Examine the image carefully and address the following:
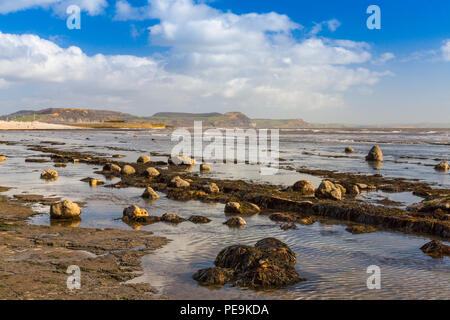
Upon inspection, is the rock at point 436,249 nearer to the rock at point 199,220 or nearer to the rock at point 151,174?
the rock at point 199,220

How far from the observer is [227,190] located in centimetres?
2236

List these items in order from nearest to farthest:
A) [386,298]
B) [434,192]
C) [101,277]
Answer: [386,298] → [101,277] → [434,192]

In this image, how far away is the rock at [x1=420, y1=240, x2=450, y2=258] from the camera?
11.8m

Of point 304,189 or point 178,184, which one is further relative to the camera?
point 178,184

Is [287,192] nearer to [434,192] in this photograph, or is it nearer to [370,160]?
[434,192]

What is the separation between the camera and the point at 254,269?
31.4 feet

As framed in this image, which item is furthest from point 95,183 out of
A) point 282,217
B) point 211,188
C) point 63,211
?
point 282,217

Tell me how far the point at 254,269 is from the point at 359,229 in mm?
6749

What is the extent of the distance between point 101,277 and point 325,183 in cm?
1388

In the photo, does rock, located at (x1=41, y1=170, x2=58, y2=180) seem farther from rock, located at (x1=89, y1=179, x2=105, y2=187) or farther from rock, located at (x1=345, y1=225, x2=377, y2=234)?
rock, located at (x1=345, y1=225, x2=377, y2=234)

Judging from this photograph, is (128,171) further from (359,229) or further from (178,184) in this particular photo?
(359,229)

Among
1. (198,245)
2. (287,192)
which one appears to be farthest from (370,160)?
(198,245)

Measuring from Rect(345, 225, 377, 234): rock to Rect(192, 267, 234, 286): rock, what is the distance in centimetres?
680

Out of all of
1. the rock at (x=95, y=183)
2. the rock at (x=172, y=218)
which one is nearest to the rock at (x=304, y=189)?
the rock at (x=172, y=218)
